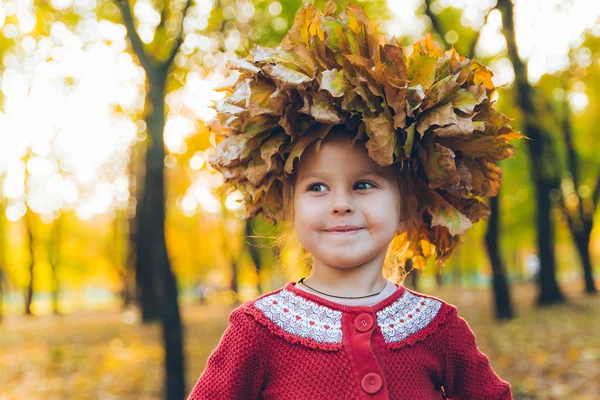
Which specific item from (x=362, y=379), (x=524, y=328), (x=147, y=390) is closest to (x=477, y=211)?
Result: (x=362, y=379)

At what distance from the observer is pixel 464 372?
207cm

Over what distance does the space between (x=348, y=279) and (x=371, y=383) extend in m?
0.39

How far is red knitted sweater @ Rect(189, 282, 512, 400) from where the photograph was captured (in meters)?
1.83

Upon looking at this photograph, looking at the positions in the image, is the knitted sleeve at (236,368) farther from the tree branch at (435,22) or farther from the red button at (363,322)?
the tree branch at (435,22)

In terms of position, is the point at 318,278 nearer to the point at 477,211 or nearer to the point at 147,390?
the point at 477,211

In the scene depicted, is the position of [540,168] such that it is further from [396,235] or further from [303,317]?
[303,317]

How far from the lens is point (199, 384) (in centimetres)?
190

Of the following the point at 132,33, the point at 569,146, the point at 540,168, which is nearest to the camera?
the point at 132,33

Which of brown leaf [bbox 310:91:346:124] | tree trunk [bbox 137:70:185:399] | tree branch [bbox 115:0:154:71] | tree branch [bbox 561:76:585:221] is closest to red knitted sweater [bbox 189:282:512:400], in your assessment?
brown leaf [bbox 310:91:346:124]

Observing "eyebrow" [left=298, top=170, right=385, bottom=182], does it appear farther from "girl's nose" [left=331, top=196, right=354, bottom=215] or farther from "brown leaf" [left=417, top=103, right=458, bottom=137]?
"brown leaf" [left=417, top=103, right=458, bottom=137]

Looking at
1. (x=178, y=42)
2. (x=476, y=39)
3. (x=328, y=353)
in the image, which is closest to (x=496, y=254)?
(x=476, y=39)

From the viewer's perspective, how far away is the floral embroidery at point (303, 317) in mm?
1895

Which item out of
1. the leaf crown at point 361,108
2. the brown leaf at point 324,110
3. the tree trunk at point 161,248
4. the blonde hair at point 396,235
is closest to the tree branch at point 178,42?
the tree trunk at point 161,248

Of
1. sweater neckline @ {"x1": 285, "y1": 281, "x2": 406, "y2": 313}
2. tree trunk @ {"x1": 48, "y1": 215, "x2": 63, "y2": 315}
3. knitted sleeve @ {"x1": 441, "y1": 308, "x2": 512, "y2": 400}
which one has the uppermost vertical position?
sweater neckline @ {"x1": 285, "y1": 281, "x2": 406, "y2": 313}
